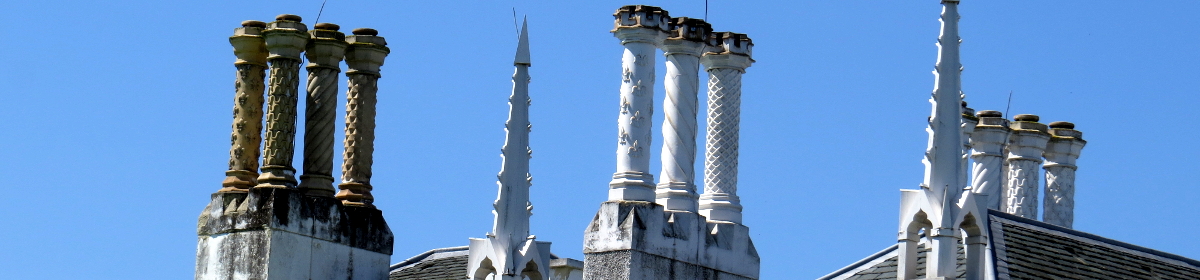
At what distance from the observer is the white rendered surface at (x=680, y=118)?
27016 millimetres

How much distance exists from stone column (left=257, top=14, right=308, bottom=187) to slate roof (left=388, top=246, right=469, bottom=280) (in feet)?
13.7

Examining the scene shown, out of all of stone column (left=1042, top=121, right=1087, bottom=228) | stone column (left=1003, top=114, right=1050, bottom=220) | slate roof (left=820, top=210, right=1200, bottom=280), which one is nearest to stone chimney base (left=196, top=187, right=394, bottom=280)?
slate roof (left=820, top=210, right=1200, bottom=280)

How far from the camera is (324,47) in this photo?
87.6ft

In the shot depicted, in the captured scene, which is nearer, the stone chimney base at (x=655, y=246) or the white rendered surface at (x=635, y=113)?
the stone chimney base at (x=655, y=246)

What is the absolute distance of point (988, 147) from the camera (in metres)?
32.3

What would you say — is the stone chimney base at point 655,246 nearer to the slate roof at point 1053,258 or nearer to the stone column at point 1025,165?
the slate roof at point 1053,258

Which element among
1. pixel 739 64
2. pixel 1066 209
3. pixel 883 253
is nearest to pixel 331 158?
pixel 739 64

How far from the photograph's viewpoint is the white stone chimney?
81.4ft

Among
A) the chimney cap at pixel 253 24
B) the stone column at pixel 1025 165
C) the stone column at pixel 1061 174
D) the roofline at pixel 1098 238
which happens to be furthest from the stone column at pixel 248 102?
the stone column at pixel 1061 174

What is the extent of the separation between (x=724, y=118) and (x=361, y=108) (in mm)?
4103

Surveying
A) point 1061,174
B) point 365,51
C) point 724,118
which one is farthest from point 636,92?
point 1061,174

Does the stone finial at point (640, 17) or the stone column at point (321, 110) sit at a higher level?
the stone finial at point (640, 17)

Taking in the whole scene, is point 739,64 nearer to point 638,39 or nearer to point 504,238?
point 638,39

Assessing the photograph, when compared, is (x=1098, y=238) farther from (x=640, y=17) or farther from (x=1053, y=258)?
(x=640, y=17)
